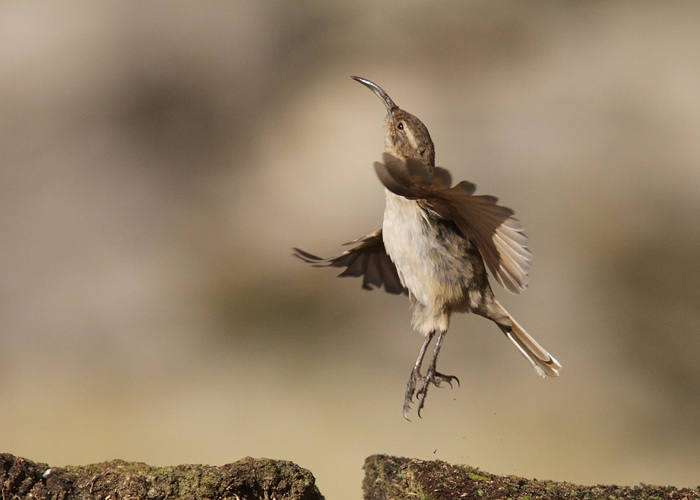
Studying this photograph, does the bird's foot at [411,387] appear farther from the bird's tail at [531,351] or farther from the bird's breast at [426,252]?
the bird's tail at [531,351]

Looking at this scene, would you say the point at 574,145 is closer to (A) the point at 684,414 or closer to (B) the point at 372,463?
(A) the point at 684,414

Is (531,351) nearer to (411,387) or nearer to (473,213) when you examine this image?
(411,387)

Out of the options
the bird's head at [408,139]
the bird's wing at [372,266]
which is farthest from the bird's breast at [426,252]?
the bird's wing at [372,266]

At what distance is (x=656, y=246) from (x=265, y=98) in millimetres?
4021

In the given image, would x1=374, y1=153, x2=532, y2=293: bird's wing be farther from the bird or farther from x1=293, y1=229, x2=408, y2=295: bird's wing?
x1=293, y1=229, x2=408, y2=295: bird's wing

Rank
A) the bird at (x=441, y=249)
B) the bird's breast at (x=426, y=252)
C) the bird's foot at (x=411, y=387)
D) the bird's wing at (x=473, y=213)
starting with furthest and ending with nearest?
the bird's foot at (x=411, y=387), the bird's breast at (x=426, y=252), the bird at (x=441, y=249), the bird's wing at (x=473, y=213)

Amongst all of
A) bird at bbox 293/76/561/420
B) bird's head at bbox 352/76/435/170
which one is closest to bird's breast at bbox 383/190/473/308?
bird at bbox 293/76/561/420

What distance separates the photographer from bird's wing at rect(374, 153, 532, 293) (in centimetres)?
265

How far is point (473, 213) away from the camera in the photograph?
3.04 m

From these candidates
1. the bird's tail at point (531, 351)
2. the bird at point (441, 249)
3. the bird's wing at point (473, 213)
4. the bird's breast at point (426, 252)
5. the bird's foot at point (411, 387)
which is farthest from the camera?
the bird's tail at point (531, 351)

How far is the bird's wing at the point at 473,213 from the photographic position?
8.69 feet

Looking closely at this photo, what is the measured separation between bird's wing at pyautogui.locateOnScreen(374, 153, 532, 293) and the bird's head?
1.06 feet

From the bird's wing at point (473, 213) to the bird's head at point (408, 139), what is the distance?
1.06 ft

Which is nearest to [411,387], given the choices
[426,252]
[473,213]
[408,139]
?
[426,252]
